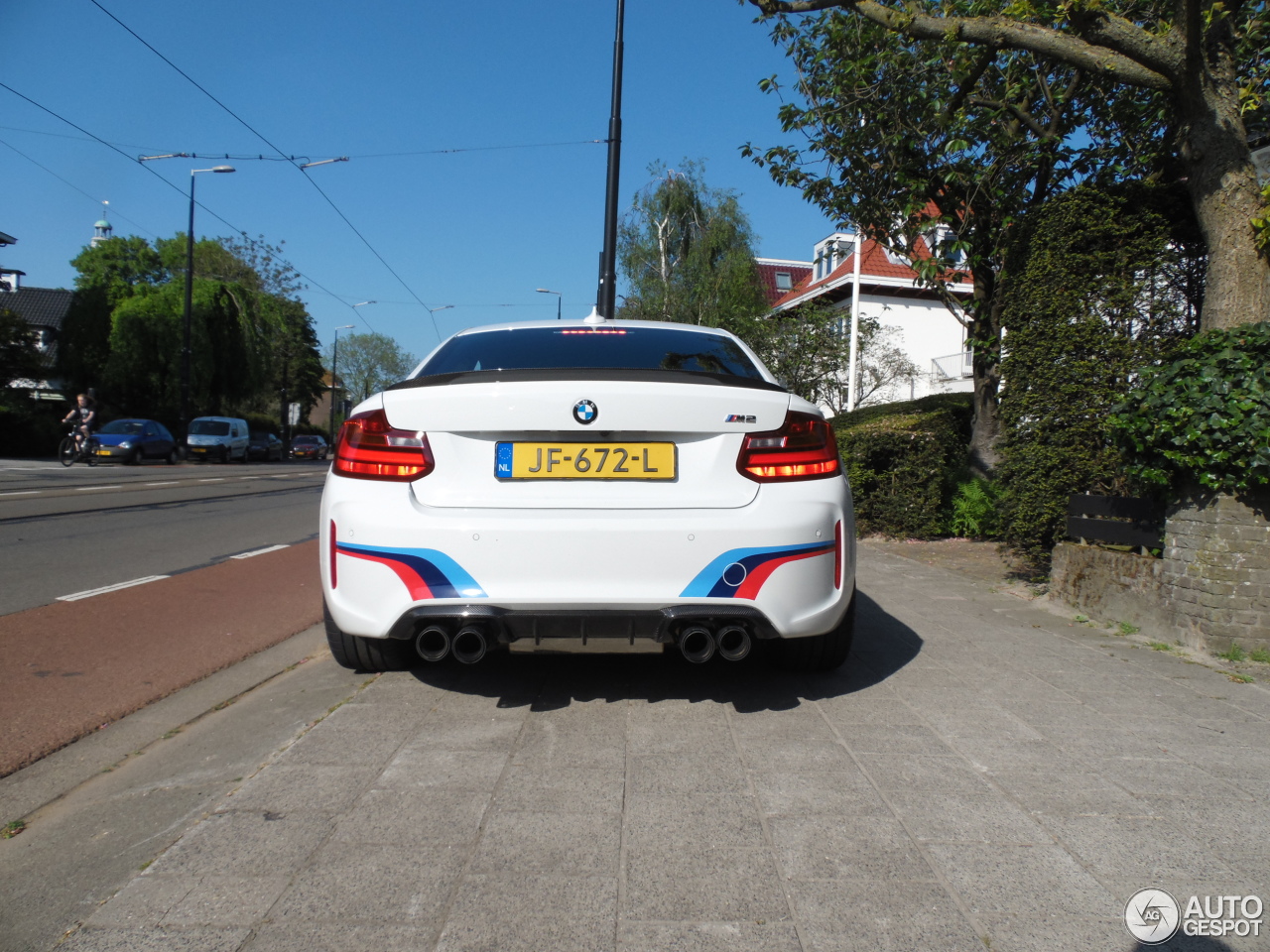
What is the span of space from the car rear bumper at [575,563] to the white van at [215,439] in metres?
34.7

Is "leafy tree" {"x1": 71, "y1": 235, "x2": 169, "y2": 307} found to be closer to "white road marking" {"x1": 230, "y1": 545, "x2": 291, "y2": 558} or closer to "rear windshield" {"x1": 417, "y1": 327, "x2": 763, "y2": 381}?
"white road marking" {"x1": 230, "y1": 545, "x2": 291, "y2": 558}

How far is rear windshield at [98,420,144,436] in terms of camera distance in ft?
92.1

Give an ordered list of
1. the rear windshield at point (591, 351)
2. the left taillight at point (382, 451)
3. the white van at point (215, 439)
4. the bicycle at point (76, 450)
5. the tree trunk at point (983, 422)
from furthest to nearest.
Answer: the white van at point (215, 439)
the bicycle at point (76, 450)
the tree trunk at point (983, 422)
the rear windshield at point (591, 351)
the left taillight at point (382, 451)

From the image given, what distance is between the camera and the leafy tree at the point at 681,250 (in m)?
35.4

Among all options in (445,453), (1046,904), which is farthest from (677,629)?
(1046,904)

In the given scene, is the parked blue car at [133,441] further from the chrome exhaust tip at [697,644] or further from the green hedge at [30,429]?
the chrome exhaust tip at [697,644]

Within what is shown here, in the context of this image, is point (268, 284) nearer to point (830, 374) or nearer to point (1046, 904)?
point (830, 374)

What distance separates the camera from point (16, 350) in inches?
1136

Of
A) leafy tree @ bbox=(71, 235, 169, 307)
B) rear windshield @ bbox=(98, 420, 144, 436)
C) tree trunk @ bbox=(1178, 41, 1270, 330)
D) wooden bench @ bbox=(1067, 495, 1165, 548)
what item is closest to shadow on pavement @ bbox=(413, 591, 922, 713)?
wooden bench @ bbox=(1067, 495, 1165, 548)

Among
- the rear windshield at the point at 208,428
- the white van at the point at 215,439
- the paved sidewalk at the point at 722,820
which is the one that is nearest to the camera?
the paved sidewalk at the point at 722,820

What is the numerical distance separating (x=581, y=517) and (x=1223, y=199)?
4.88 meters

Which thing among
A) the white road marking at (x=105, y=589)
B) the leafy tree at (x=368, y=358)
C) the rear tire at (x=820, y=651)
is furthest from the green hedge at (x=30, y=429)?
the leafy tree at (x=368, y=358)

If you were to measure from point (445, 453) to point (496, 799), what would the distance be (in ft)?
4.00

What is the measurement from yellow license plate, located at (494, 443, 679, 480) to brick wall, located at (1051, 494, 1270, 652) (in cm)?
316
